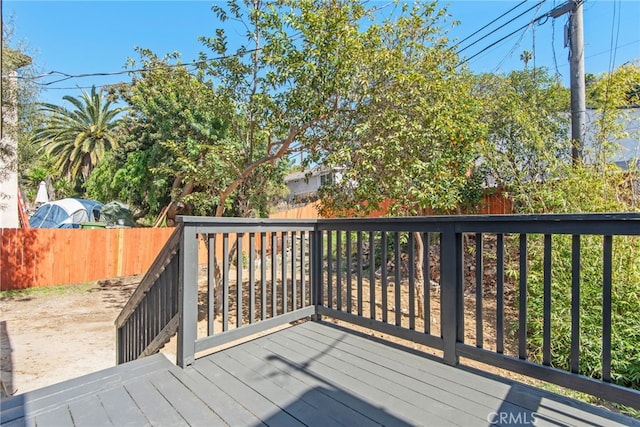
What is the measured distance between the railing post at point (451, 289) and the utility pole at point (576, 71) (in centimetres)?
358

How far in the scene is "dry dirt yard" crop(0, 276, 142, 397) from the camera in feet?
12.1

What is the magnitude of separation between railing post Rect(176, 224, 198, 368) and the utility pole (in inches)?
193

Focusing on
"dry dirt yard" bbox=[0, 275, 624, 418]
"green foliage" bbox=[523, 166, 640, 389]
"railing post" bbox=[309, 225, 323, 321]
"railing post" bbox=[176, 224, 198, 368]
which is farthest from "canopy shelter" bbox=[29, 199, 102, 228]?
"green foliage" bbox=[523, 166, 640, 389]

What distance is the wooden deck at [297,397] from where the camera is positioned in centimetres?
147

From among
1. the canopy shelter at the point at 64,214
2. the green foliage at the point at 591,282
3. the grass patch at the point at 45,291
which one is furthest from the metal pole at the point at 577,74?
the canopy shelter at the point at 64,214

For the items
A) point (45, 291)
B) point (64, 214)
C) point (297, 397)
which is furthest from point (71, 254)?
point (297, 397)

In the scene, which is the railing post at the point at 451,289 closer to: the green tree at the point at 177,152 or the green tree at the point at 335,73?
the green tree at the point at 335,73

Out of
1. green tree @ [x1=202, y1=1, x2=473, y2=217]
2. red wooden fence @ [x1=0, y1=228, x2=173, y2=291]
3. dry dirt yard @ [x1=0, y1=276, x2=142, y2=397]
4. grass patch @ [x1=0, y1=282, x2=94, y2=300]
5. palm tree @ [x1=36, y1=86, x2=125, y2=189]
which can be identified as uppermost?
palm tree @ [x1=36, y1=86, x2=125, y2=189]

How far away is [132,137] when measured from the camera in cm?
1012

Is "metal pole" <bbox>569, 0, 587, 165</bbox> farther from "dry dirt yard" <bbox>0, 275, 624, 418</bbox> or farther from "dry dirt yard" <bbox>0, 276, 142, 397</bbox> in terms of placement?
"dry dirt yard" <bbox>0, 276, 142, 397</bbox>

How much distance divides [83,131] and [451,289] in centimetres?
1939

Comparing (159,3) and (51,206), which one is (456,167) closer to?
Result: (159,3)

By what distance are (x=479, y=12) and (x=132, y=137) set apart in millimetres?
9826

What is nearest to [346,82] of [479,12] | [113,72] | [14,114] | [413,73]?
[413,73]
